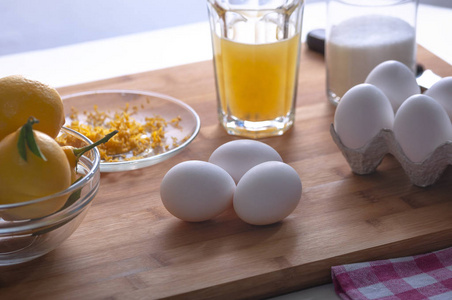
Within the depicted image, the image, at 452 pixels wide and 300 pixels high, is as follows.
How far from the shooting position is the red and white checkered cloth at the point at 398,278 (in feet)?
2.76

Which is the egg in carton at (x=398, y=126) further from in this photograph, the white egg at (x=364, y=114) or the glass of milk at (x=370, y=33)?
the glass of milk at (x=370, y=33)

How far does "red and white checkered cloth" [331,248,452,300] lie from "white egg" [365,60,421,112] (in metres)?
0.31

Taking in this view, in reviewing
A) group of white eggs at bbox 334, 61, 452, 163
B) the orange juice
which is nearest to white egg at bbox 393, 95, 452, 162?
group of white eggs at bbox 334, 61, 452, 163

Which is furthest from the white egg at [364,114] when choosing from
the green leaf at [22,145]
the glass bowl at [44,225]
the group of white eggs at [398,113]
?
the green leaf at [22,145]

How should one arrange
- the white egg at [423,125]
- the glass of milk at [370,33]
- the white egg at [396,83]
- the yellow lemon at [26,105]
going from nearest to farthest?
the yellow lemon at [26,105] < the white egg at [423,125] < the white egg at [396,83] < the glass of milk at [370,33]

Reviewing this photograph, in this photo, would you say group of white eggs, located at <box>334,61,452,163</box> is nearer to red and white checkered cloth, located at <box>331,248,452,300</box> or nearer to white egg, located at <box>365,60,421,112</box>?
white egg, located at <box>365,60,421,112</box>

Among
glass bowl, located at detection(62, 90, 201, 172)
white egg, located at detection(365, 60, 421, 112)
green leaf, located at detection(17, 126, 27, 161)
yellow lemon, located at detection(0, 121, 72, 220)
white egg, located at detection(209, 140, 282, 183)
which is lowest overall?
glass bowl, located at detection(62, 90, 201, 172)

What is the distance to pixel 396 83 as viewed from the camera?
1.14 metres

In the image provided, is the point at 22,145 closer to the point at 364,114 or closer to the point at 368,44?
the point at 364,114

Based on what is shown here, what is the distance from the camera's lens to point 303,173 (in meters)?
1.12

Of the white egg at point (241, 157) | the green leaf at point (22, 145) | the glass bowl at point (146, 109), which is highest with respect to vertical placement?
the green leaf at point (22, 145)

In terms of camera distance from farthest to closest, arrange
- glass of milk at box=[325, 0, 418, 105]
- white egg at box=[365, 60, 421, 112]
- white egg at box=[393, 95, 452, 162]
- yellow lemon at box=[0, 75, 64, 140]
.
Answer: glass of milk at box=[325, 0, 418, 105] → white egg at box=[365, 60, 421, 112] → white egg at box=[393, 95, 452, 162] → yellow lemon at box=[0, 75, 64, 140]

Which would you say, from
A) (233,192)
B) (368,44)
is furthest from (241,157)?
(368,44)

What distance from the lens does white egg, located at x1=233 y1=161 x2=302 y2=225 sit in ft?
3.00
